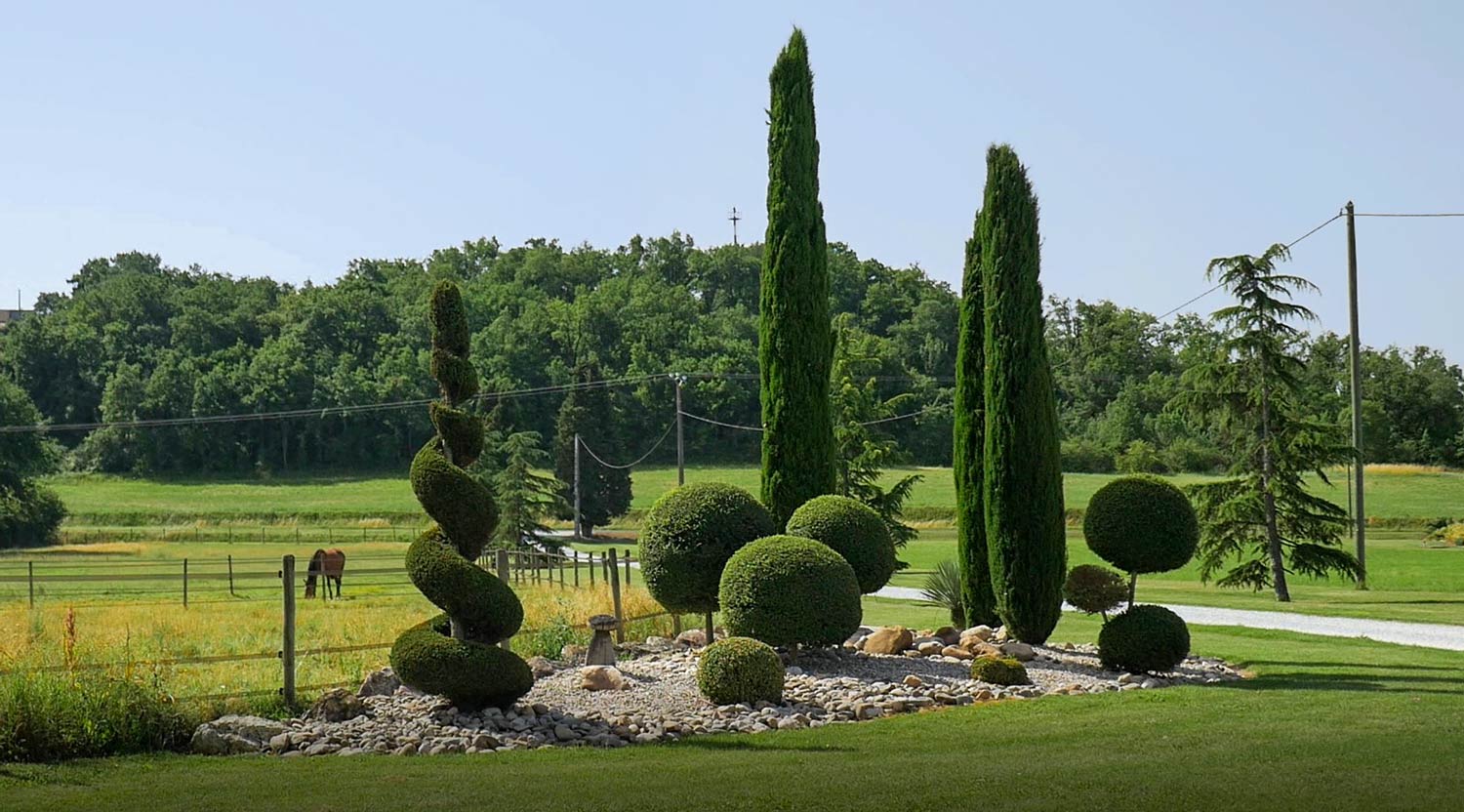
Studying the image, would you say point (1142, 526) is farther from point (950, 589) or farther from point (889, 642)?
point (950, 589)

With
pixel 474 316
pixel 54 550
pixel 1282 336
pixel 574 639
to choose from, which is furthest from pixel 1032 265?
pixel 474 316

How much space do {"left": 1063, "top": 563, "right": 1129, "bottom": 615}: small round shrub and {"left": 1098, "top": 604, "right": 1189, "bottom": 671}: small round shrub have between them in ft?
1.66

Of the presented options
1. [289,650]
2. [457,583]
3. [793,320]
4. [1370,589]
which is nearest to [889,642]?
[793,320]

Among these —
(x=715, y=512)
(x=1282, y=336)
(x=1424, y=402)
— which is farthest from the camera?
(x=1424, y=402)

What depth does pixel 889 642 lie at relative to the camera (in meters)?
17.8

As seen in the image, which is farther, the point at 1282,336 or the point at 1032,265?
the point at 1282,336

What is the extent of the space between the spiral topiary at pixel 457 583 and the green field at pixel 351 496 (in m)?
55.9

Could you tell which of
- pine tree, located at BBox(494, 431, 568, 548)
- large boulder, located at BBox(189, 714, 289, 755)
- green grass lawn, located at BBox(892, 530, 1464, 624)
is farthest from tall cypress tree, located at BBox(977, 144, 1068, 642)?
pine tree, located at BBox(494, 431, 568, 548)

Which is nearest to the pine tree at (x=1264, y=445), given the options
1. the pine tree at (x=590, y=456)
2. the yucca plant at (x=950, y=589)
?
the yucca plant at (x=950, y=589)

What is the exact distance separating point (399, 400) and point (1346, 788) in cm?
7730

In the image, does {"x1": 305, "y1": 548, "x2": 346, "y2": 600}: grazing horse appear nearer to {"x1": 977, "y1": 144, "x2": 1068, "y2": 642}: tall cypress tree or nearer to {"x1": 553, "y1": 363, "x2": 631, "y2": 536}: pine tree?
{"x1": 977, "y1": 144, "x2": 1068, "y2": 642}: tall cypress tree

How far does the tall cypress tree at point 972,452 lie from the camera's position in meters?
19.3

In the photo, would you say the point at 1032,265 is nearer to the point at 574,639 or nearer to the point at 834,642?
the point at 834,642

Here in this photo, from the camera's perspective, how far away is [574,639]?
61.3 feet
